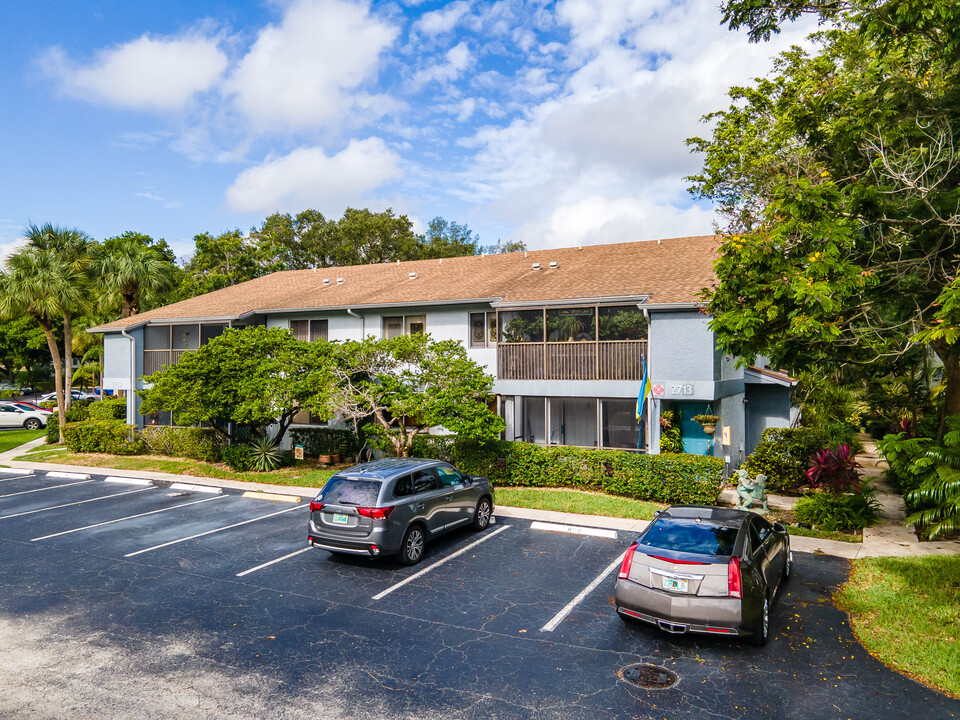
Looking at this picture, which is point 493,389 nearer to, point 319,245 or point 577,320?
point 577,320

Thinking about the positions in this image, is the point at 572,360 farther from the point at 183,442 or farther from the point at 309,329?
the point at 183,442

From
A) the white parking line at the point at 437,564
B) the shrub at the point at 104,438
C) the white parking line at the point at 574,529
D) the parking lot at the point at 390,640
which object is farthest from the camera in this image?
the shrub at the point at 104,438

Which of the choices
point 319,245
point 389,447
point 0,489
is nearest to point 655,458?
point 389,447

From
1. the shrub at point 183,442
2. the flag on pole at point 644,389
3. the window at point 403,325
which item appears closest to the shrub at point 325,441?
the shrub at point 183,442

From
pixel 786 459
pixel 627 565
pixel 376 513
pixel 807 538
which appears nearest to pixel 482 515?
pixel 376 513

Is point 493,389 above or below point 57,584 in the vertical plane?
above

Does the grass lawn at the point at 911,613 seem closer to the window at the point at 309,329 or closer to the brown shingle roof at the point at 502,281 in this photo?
the brown shingle roof at the point at 502,281

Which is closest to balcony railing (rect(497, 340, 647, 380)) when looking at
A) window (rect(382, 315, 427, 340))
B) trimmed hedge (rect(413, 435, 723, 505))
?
trimmed hedge (rect(413, 435, 723, 505))

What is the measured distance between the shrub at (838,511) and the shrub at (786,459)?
2.63 meters

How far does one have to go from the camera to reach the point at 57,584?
10180 millimetres

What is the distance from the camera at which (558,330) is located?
21.0m

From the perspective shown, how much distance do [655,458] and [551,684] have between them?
9869 mm

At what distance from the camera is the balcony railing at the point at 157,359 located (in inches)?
1011

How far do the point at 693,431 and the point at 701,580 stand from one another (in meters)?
11.0
